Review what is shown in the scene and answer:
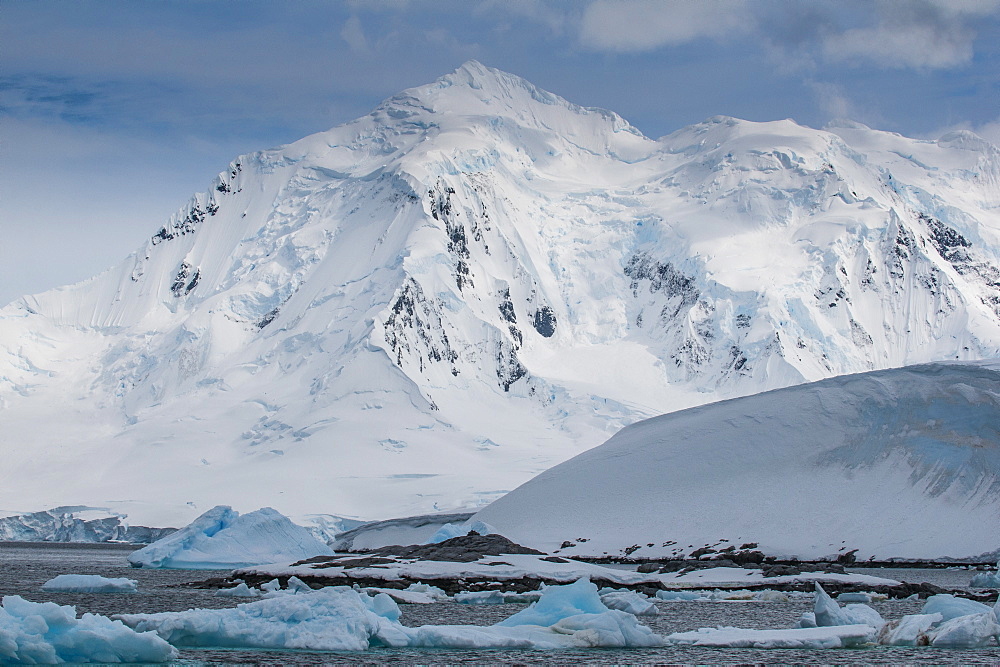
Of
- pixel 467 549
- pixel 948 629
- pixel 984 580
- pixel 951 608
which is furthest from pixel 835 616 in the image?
pixel 467 549

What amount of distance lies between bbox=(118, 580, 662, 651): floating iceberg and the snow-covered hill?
2810 cm

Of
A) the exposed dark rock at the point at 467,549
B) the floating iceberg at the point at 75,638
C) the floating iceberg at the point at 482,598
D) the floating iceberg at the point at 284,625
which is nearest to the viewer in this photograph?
the floating iceberg at the point at 75,638

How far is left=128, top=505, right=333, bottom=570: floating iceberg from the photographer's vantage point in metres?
60.6

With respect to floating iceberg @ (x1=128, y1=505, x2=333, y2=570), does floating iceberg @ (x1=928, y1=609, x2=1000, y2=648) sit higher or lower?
lower

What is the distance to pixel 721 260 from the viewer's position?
162 meters

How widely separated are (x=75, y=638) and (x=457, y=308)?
449 feet

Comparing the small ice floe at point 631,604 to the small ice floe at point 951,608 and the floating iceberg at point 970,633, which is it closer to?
the small ice floe at point 951,608

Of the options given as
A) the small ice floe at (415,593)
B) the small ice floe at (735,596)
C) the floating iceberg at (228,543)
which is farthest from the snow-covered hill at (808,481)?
the small ice floe at (415,593)

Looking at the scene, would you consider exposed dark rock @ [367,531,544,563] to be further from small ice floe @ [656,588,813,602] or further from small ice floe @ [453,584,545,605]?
small ice floe @ [656,588,813,602]

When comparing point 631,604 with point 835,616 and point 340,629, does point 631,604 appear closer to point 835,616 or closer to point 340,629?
point 835,616

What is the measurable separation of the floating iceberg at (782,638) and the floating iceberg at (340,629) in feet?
3.11

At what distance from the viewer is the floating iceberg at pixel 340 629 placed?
858 inches

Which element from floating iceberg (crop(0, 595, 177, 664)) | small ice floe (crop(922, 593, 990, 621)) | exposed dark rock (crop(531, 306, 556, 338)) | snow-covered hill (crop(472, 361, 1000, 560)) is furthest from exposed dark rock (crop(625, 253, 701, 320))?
floating iceberg (crop(0, 595, 177, 664))

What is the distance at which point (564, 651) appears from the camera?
2250 centimetres
